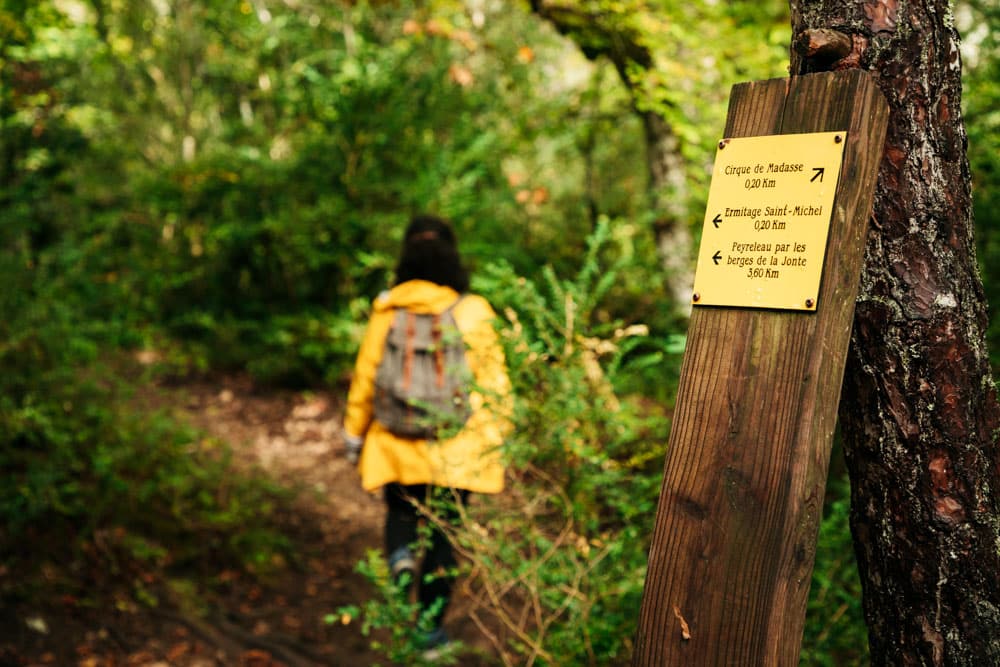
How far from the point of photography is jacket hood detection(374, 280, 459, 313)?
368 cm

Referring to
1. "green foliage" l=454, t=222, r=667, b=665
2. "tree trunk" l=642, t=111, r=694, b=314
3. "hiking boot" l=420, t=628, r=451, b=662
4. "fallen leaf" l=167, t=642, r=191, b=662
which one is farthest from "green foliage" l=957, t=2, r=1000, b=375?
"fallen leaf" l=167, t=642, r=191, b=662

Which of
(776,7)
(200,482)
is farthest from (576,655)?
(776,7)

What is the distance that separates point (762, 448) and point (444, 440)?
2094mm

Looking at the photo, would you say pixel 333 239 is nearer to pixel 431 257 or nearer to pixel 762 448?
pixel 431 257

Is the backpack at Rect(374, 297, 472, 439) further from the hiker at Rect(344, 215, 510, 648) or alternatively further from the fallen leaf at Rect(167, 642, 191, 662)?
the fallen leaf at Rect(167, 642, 191, 662)

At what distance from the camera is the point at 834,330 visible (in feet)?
4.57

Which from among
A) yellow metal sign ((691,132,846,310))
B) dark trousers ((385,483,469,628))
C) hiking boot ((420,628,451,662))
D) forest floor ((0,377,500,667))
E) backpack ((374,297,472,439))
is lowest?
forest floor ((0,377,500,667))

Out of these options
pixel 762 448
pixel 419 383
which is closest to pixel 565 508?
pixel 419 383

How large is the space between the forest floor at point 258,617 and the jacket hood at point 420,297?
1373 millimetres

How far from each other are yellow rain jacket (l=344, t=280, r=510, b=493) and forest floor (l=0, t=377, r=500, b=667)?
68cm

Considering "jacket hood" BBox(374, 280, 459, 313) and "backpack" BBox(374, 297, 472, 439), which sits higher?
"jacket hood" BBox(374, 280, 459, 313)

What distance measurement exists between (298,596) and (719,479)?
3964 millimetres

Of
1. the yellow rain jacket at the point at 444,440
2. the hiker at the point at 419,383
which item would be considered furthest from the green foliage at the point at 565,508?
the hiker at the point at 419,383

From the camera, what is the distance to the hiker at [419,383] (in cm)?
341
